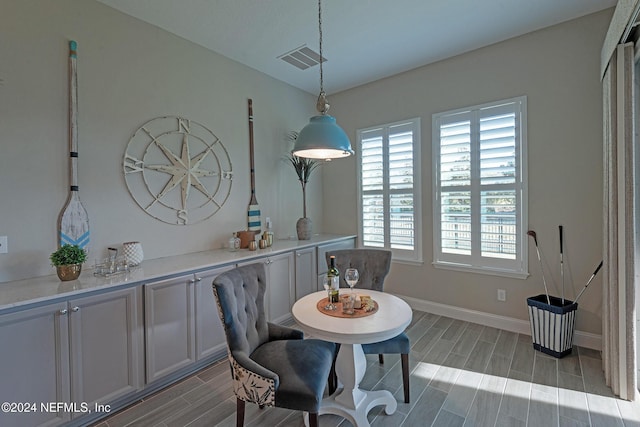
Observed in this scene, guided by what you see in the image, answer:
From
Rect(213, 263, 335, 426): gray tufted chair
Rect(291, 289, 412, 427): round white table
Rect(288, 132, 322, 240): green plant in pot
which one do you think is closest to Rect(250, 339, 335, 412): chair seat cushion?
Rect(213, 263, 335, 426): gray tufted chair

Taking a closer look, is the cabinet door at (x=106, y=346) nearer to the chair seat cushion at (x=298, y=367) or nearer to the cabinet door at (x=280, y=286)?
the chair seat cushion at (x=298, y=367)

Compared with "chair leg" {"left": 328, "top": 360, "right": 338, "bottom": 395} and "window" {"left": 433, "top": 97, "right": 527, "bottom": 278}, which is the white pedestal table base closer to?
"chair leg" {"left": 328, "top": 360, "right": 338, "bottom": 395}

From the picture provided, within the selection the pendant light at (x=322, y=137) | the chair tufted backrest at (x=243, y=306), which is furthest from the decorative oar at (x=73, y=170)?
the pendant light at (x=322, y=137)

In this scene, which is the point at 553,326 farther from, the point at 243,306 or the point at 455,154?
the point at 243,306

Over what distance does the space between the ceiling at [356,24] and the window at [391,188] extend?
936 mm

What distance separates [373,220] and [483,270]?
59.5 inches

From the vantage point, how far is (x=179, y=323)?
2.39m

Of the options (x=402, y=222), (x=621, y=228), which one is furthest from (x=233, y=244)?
(x=621, y=228)

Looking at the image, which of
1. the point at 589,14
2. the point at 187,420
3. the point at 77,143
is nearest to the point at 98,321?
the point at 187,420

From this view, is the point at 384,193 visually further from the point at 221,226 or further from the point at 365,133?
the point at 221,226

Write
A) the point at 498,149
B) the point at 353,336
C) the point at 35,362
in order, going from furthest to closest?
the point at 498,149, the point at 35,362, the point at 353,336

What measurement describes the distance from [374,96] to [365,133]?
518mm

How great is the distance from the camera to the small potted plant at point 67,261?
201cm

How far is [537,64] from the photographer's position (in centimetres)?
301
